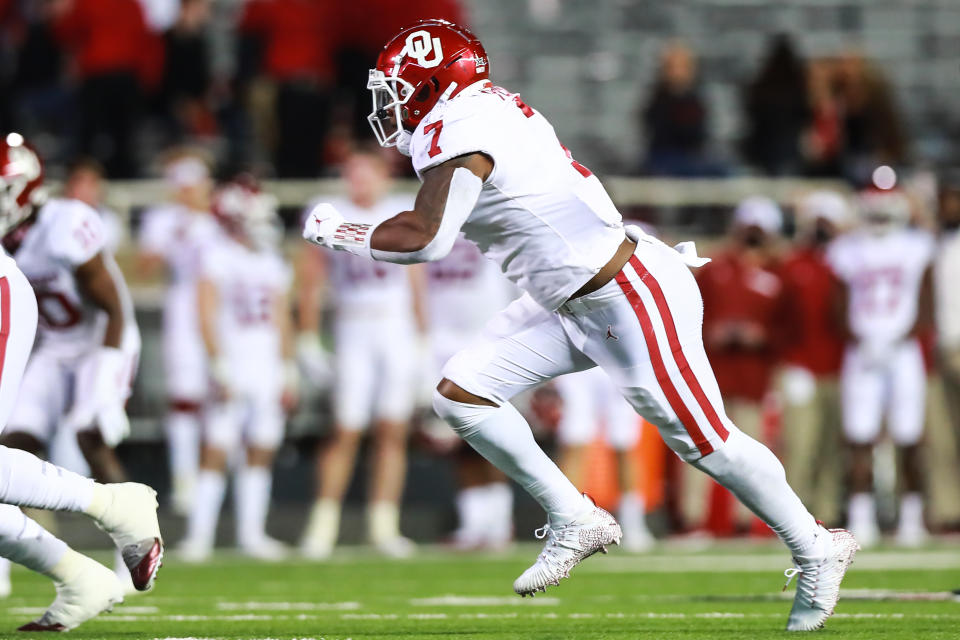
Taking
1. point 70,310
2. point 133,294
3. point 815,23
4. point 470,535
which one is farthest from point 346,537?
point 815,23

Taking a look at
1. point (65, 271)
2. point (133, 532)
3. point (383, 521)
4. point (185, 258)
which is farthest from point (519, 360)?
point (185, 258)

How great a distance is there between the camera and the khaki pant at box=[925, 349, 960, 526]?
10.5 meters

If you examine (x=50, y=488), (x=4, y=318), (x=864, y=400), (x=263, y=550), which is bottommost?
(x=263, y=550)

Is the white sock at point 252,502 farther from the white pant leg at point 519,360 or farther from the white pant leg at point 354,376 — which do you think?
the white pant leg at point 519,360

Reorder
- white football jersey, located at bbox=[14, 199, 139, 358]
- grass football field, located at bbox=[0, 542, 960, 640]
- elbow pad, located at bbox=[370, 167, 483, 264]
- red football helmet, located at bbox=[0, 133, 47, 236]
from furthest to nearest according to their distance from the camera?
white football jersey, located at bbox=[14, 199, 139, 358], red football helmet, located at bbox=[0, 133, 47, 236], grass football field, located at bbox=[0, 542, 960, 640], elbow pad, located at bbox=[370, 167, 483, 264]

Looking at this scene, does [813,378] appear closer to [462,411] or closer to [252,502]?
[252,502]

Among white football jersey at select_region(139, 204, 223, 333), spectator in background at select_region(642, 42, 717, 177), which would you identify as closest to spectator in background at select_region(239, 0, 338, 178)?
white football jersey at select_region(139, 204, 223, 333)

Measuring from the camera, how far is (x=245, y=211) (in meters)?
9.91

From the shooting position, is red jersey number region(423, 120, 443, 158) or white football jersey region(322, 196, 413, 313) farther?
white football jersey region(322, 196, 413, 313)

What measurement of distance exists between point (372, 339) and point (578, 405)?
49.1 inches

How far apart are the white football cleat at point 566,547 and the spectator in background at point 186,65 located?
850 centimetres

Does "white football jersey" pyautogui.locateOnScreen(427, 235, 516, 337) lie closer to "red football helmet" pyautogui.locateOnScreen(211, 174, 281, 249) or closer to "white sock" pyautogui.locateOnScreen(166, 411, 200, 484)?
"red football helmet" pyautogui.locateOnScreen(211, 174, 281, 249)

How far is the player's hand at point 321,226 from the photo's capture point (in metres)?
4.89

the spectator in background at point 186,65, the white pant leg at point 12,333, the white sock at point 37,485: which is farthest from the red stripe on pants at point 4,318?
the spectator in background at point 186,65
